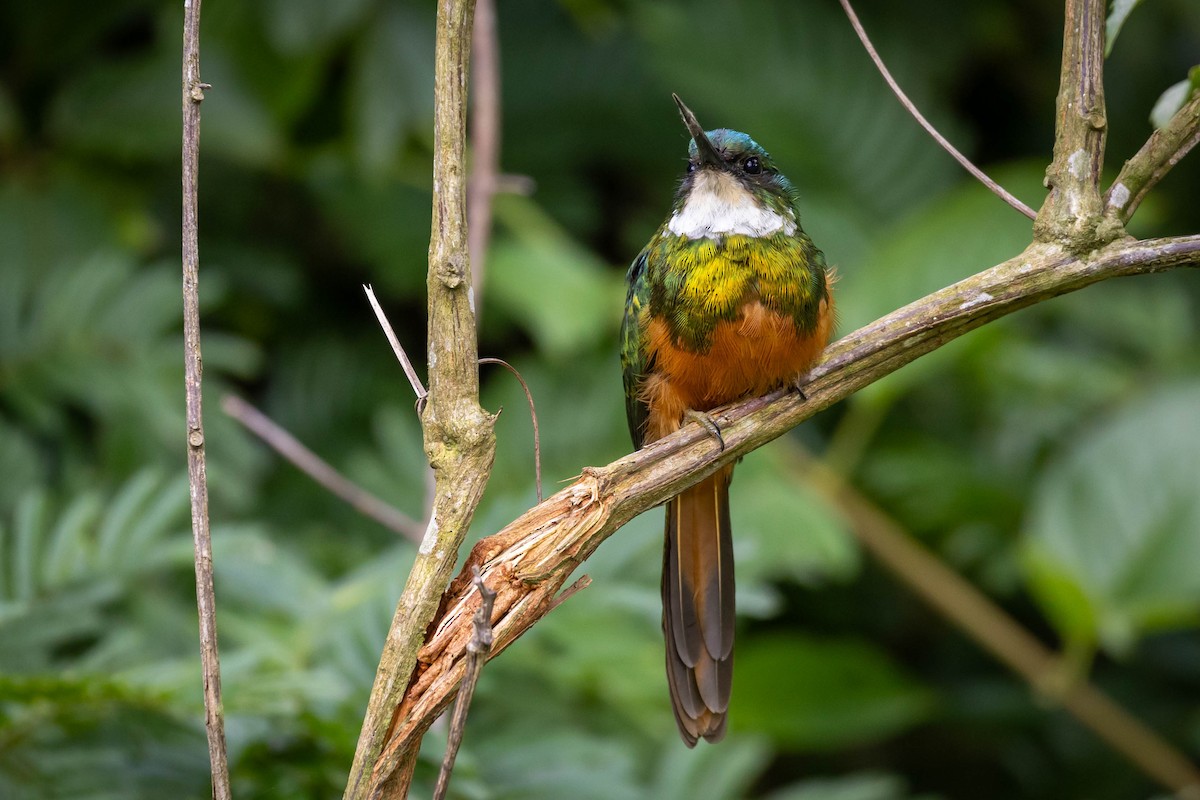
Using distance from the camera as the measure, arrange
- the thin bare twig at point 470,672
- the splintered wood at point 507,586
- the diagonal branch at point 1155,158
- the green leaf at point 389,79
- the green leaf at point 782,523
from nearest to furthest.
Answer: the thin bare twig at point 470,672, the splintered wood at point 507,586, the diagonal branch at point 1155,158, the green leaf at point 782,523, the green leaf at point 389,79

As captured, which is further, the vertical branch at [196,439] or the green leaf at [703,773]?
the green leaf at [703,773]

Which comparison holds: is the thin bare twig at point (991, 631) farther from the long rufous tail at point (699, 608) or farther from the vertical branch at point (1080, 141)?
the vertical branch at point (1080, 141)

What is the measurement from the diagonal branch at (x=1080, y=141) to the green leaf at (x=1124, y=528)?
166 centimetres

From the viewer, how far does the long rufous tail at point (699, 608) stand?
1.79 meters

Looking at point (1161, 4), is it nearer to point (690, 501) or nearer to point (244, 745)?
point (690, 501)

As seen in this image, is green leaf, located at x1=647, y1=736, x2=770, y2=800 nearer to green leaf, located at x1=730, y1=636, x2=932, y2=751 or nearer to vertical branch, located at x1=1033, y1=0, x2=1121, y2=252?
green leaf, located at x1=730, y1=636, x2=932, y2=751

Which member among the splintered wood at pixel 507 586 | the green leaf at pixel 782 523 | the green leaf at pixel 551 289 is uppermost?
the green leaf at pixel 551 289

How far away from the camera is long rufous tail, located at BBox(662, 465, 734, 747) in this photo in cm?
179

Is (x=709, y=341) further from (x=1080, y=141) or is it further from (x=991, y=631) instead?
(x=991, y=631)

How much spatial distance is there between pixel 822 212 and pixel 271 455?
1.75 metres

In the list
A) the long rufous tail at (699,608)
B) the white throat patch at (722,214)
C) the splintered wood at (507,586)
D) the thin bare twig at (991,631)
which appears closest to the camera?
the splintered wood at (507,586)

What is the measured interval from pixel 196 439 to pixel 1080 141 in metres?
1.05

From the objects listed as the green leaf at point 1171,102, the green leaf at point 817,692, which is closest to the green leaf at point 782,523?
the green leaf at point 817,692

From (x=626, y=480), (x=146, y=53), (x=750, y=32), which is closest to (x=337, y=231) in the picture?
(x=146, y=53)
